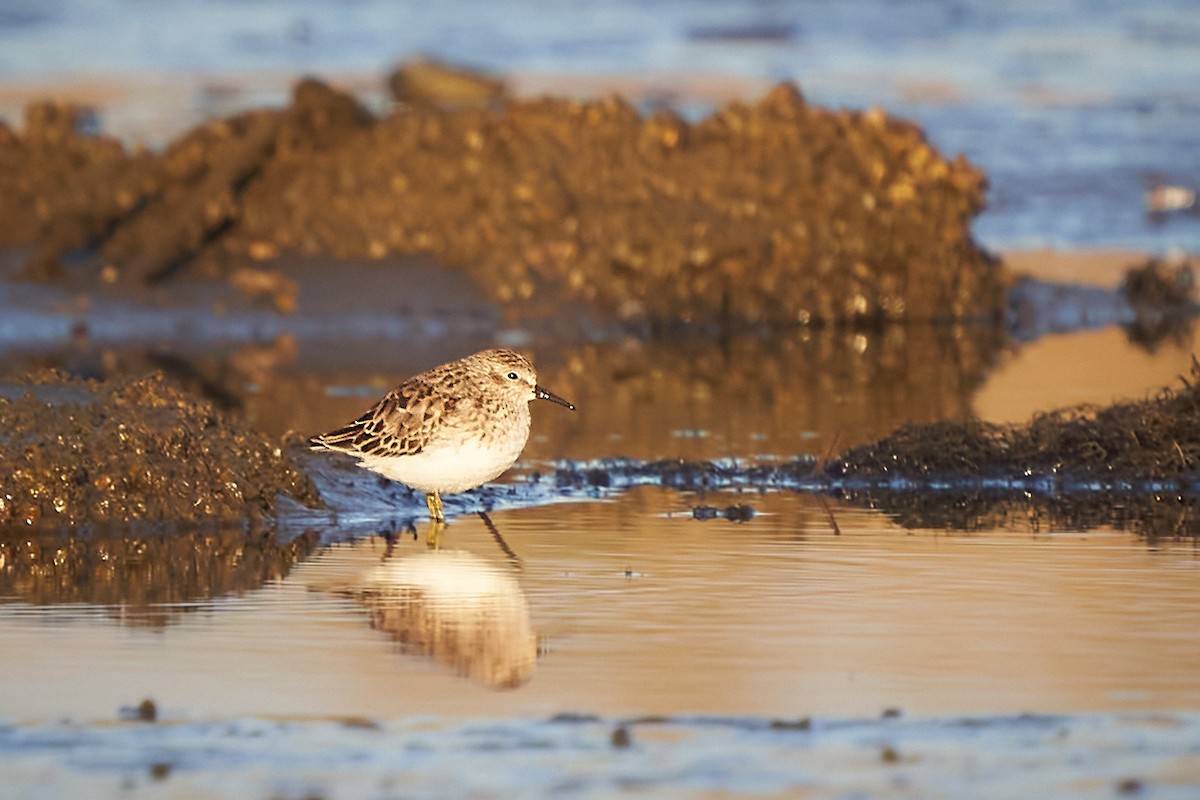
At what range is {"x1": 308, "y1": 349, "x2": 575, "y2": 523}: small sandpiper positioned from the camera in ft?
38.4

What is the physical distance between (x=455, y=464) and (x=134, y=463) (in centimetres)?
155

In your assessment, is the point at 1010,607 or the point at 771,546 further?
the point at 771,546

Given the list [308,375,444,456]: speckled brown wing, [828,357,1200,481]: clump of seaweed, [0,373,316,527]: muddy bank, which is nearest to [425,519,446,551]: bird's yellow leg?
[308,375,444,456]: speckled brown wing

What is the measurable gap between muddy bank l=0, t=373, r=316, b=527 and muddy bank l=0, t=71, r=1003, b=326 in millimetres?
11367

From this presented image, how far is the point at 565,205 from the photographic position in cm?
2431

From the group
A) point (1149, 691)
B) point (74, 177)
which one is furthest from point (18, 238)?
point (1149, 691)

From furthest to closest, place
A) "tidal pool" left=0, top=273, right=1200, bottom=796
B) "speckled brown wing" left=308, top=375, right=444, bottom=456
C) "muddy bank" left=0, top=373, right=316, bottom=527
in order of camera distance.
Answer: "speckled brown wing" left=308, top=375, right=444, bottom=456, "muddy bank" left=0, top=373, right=316, bottom=527, "tidal pool" left=0, top=273, right=1200, bottom=796

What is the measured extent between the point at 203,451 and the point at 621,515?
2.10 meters

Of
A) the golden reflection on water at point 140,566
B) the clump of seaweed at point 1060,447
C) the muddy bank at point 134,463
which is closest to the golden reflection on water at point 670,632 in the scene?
the golden reflection on water at point 140,566

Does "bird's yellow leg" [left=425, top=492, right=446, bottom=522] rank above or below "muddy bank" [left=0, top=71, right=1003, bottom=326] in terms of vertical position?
below

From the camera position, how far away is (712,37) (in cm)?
3759

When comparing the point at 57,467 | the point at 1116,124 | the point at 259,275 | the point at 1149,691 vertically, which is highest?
the point at 1116,124

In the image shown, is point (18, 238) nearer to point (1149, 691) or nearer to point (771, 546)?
point (771, 546)

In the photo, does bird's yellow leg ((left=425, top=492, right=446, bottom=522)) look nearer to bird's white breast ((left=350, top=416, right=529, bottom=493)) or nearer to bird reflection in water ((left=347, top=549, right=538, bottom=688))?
bird's white breast ((left=350, top=416, right=529, bottom=493))
